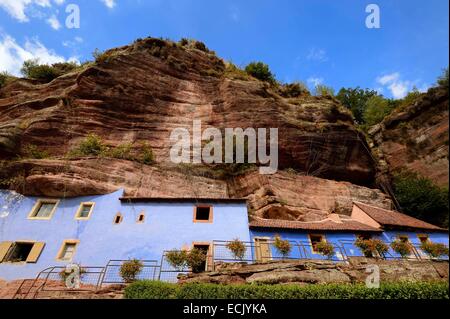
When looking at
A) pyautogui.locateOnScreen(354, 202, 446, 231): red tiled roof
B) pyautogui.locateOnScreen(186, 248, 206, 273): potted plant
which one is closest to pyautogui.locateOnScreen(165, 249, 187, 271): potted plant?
pyautogui.locateOnScreen(186, 248, 206, 273): potted plant

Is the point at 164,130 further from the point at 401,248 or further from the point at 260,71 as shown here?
the point at 401,248

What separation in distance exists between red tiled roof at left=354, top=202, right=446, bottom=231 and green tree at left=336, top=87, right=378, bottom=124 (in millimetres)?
24579

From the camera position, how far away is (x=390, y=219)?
65.0 feet

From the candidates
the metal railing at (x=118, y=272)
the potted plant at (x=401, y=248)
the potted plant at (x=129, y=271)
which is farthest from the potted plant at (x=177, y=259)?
the potted plant at (x=401, y=248)

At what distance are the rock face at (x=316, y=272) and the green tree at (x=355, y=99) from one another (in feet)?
111

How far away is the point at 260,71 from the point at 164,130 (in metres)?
15.9

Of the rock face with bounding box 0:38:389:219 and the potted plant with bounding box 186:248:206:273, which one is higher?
the rock face with bounding box 0:38:389:219

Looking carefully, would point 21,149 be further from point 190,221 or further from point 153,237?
point 190,221

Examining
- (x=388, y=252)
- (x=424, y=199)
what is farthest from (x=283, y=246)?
(x=424, y=199)

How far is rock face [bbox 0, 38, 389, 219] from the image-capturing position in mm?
19656

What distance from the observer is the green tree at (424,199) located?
73.1 feet

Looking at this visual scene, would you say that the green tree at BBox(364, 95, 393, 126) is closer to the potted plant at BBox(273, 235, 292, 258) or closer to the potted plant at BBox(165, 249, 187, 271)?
the potted plant at BBox(273, 235, 292, 258)

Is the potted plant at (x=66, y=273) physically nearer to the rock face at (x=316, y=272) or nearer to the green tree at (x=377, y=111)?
the rock face at (x=316, y=272)
